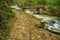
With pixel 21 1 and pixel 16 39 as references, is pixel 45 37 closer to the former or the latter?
pixel 16 39

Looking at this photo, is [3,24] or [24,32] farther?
[24,32]

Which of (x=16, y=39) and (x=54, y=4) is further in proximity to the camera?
(x=54, y=4)

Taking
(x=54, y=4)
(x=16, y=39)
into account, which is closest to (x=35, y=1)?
(x=54, y=4)

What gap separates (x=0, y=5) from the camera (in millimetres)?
9758

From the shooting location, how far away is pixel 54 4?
19750 mm

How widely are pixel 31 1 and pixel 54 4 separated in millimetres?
11945

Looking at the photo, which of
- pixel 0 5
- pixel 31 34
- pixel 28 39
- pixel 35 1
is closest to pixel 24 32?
pixel 31 34

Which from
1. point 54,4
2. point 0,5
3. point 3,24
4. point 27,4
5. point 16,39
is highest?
point 0,5

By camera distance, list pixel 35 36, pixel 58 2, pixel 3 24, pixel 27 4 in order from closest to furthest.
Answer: pixel 3 24 < pixel 35 36 < pixel 58 2 < pixel 27 4

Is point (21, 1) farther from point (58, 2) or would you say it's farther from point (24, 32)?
point (24, 32)

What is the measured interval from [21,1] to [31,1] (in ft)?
10.9

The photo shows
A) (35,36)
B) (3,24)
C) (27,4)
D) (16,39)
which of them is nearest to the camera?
(16,39)

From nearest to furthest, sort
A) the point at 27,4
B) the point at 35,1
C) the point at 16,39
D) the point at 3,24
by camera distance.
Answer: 1. the point at 16,39
2. the point at 3,24
3. the point at 35,1
4. the point at 27,4

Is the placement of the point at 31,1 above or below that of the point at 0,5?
below
